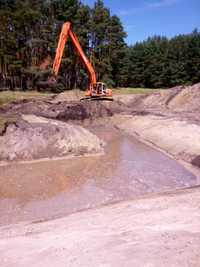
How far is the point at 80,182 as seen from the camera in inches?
420

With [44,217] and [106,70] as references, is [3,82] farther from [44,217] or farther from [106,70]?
[44,217]

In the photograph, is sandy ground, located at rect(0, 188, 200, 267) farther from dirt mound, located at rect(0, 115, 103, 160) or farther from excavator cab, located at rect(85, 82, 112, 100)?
excavator cab, located at rect(85, 82, 112, 100)

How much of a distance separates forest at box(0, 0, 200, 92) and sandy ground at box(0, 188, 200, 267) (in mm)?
31773

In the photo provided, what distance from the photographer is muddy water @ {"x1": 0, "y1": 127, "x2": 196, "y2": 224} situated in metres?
8.40

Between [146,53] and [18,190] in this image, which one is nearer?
[18,190]

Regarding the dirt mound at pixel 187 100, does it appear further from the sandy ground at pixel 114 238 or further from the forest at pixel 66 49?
the sandy ground at pixel 114 238

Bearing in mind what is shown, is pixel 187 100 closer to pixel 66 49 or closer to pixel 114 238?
pixel 66 49

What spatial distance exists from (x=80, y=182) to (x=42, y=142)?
139 inches

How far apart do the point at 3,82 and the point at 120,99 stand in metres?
18.0

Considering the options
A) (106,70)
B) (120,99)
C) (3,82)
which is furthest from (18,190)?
(106,70)

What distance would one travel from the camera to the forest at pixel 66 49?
38562 millimetres

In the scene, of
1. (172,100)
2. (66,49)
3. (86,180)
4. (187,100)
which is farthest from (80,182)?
(66,49)

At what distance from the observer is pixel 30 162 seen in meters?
12.7

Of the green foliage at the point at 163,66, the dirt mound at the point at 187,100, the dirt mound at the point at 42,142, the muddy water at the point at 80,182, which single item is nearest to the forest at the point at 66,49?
the green foliage at the point at 163,66
